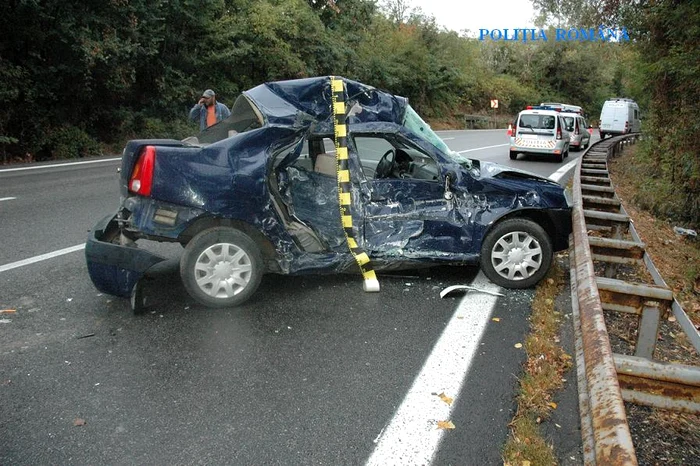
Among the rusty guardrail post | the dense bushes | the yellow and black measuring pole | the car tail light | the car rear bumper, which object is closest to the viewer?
the rusty guardrail post

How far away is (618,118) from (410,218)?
33774 millimetres

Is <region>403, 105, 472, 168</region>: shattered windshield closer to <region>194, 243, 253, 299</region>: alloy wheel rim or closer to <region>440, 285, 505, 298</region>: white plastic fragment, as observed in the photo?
<region>440, 285, 505, 298</region>: white plastic fragment

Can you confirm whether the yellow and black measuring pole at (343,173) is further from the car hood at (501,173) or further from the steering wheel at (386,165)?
the car hood at (501,173)

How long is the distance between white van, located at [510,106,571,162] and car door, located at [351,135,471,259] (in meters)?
14.2

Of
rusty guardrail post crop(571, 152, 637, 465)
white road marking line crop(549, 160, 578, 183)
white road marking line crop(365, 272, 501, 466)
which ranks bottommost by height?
white road marking line crop(549, 160, 578, 183)

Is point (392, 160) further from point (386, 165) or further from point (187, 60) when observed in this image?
point (187, 60)

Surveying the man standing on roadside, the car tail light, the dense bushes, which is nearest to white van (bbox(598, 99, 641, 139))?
the dense bushes

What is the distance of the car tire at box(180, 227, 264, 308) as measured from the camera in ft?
14.6

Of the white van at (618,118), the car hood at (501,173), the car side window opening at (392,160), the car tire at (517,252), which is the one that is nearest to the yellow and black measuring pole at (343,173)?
the car side window opening at (392,160)

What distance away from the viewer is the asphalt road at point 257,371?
2822 mm

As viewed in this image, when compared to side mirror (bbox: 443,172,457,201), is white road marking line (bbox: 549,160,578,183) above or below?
below

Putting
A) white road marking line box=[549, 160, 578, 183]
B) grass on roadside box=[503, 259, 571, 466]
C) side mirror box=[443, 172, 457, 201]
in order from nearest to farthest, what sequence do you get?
grass on roadside box=[503, 259, 571, 466] < side mirror box=[443, 172, 457, 201] < white road marking line box=[549, 160, 578, 183]

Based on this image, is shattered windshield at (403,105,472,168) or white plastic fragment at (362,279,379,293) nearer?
white plastic fragment at (362,279,379,293)

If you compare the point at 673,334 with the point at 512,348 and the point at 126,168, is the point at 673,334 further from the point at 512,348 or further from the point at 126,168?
the point at 126,168
